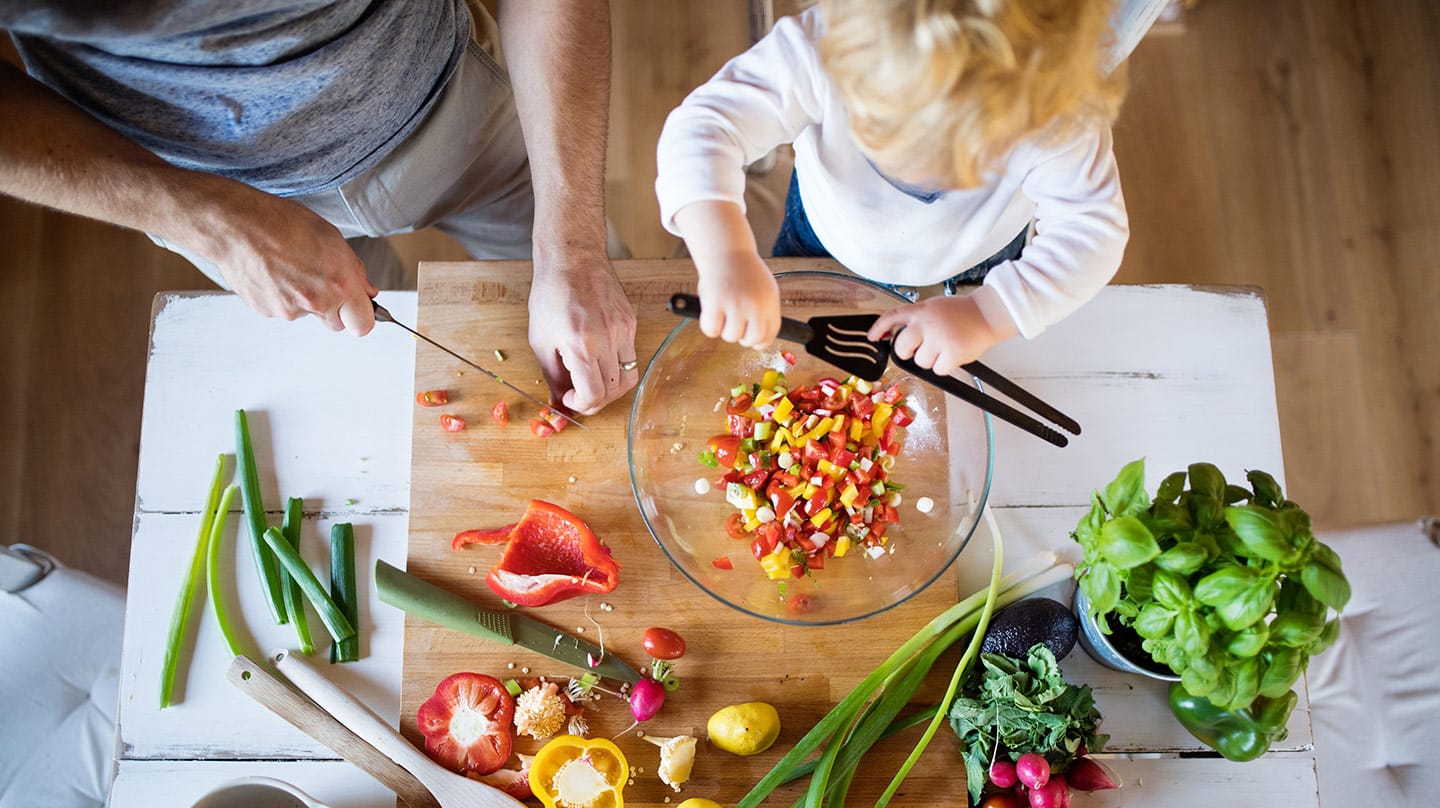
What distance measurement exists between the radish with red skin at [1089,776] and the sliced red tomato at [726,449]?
0.58 metres

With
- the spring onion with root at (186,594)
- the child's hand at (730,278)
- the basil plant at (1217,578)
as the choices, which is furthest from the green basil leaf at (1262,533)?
the spring onion with root at (186,594)

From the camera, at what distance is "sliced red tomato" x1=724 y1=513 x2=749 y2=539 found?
119cm

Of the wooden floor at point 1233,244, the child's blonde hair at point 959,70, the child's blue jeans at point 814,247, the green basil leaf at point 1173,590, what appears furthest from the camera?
the wooden floor at point 1233,244

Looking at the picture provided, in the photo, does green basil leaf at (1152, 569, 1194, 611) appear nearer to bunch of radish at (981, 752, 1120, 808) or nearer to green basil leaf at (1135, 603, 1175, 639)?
green basil leaf at (1135, 603, 1175, 639)

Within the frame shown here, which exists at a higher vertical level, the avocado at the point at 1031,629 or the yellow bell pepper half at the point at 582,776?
the avocado at the point at 1031,629

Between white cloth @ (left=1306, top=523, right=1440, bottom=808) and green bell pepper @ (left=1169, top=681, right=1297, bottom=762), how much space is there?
0.30 meters

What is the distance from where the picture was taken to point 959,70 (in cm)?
76

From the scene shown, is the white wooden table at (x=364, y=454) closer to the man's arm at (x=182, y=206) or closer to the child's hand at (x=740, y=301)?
the man's arm at (x=182, y=206)

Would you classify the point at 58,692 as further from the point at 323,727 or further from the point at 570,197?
the point at 570,197

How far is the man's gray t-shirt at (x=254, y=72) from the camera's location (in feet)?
3.29

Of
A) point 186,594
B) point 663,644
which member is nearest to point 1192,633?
point 663,644

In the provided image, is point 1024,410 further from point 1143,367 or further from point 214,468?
point 214,468

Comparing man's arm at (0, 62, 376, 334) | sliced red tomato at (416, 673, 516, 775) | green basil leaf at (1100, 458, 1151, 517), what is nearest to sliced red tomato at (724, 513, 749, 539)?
sliced red tomato at (416, 673, 516, 775)

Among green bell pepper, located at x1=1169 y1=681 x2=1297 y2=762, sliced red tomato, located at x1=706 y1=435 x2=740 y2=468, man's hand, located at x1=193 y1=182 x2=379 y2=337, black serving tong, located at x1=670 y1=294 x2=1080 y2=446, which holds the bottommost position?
green bell pepper, located at x1=1169 y1=681 x2=1297 y2=762
